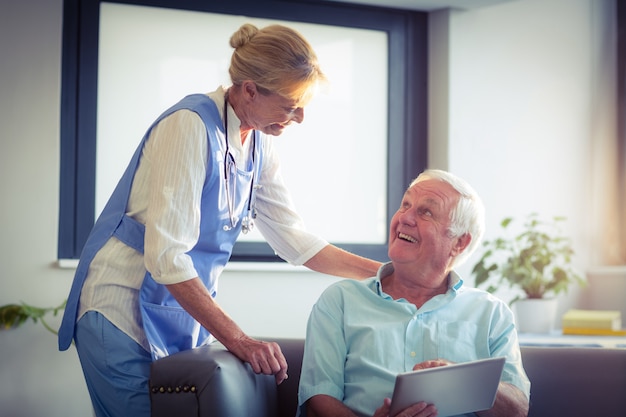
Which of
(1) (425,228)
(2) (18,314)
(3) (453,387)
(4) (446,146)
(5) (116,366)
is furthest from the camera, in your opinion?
(4) (446,146)

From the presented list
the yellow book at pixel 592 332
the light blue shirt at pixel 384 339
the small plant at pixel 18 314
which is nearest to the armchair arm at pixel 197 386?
the light blue shirt at pixel 384 339

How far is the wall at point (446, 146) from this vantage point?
3238 mm

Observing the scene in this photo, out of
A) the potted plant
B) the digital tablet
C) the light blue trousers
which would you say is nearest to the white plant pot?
the potted plant

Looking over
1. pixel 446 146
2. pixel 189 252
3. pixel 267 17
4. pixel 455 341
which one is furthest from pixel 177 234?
pixel 446 146

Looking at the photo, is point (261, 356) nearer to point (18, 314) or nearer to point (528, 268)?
point (18, 314)

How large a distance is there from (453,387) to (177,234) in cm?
68

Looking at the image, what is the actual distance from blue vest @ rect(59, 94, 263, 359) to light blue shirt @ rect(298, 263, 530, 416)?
1.00ft

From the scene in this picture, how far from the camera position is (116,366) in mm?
1907

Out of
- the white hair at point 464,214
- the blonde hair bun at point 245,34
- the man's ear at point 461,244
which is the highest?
the blonde hair bun at point 245,34

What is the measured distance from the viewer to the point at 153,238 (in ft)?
5.98

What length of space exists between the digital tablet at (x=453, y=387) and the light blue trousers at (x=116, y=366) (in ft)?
1.91

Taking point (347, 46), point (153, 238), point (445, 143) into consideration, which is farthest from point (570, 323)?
point (153, 238)

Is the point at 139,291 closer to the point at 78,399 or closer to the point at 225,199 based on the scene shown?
the point at 225,199

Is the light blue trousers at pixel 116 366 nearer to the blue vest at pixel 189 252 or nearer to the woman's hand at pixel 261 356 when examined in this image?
the blue vest at pixel 189 252
